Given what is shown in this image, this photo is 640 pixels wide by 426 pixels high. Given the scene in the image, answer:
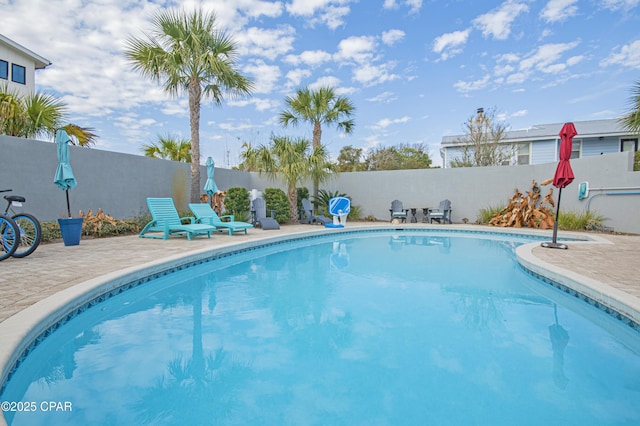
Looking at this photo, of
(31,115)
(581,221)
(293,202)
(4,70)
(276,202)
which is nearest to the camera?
(31,115)

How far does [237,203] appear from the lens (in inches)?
466

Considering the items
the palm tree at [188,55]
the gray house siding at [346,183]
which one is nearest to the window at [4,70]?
the palm tree at [188,55]

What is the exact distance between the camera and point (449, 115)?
1911cm

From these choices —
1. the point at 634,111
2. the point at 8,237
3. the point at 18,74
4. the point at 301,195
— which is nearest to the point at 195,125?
the point at 301,195

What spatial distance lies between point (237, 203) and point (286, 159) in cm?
233

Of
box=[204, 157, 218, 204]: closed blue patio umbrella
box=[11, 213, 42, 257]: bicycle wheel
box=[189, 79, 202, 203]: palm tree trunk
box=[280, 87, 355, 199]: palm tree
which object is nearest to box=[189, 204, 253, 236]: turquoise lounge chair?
box=[204, 157, 218, 204]: closed blue patio umbrella

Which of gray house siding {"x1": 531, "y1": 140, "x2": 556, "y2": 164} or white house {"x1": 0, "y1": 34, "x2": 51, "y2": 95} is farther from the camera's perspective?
gray house siding {"x1": 531, "y1": 140, "x2": 556, "y2": 164}

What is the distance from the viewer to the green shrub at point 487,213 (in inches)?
499

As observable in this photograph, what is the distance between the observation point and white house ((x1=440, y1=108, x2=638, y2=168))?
1719 cm

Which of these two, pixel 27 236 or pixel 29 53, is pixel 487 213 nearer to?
pixel 27 236

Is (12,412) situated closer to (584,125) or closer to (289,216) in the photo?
(289,216)

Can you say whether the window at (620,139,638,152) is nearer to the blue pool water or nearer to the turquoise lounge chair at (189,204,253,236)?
the blue pool water

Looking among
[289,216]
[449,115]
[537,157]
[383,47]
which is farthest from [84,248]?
[537,157]

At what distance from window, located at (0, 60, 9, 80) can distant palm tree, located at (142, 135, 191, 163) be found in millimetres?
8569
